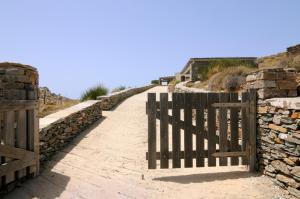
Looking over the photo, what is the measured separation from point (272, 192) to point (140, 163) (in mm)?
2724

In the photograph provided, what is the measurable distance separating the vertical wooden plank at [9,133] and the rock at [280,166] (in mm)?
4261

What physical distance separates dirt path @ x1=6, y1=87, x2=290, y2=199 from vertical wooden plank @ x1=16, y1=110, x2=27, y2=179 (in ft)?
0.76

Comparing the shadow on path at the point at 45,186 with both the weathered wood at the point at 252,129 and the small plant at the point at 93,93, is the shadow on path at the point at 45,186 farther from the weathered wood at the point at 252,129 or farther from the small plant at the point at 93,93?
the small plant at the point at 93,93

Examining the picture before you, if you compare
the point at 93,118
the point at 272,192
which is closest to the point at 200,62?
the point at 93,118

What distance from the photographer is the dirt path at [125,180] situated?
5.26 meters

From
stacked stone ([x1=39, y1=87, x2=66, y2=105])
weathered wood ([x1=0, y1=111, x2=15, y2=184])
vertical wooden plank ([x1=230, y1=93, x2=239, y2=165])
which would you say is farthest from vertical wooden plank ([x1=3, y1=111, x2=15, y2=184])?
stacked stone ([x1=39, y1=87, x2=66, y2=105])

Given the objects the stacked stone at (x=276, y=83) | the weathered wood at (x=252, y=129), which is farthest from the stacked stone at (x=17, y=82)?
the stacked stone at (x=276, y=83)

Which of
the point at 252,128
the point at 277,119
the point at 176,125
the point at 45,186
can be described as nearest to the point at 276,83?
the point at 277,119

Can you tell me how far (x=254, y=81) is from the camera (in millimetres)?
6426

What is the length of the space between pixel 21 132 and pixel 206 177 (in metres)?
3.34

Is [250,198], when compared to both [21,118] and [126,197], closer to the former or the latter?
[126,197]

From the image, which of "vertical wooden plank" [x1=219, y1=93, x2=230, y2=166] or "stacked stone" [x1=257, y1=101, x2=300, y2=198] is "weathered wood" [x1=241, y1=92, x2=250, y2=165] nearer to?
"stacked stone" [x1=257, y1=101, x2=300, y2=198]

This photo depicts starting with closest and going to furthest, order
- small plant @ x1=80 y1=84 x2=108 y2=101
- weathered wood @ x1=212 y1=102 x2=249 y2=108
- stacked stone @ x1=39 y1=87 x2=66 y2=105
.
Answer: weathered wood @ x1=212 y1=102 x2=249 y2=108 → small plant @ x1=80 y1=84 x2=108 y2=101 → stacked stone @ x1=39 y1=87 x2=66 y2=105

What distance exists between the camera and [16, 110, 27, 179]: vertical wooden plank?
5367 mm
